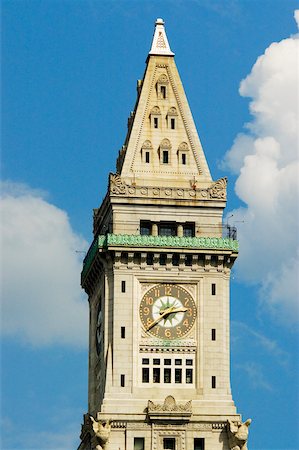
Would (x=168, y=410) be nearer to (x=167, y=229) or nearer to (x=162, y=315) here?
→ (x=162, y=315)

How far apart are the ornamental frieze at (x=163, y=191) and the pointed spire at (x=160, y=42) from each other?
12.2 m

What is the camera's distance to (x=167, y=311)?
5782 inches

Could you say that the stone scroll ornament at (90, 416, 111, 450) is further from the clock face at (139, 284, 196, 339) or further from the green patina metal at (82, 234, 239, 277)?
the green patina metal at (82, 234, 239, 277)

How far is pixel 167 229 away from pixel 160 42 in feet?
54.8

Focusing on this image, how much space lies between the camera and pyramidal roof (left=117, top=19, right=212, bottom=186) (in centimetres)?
15150

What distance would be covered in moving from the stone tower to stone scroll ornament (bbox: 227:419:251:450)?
0.20 metres

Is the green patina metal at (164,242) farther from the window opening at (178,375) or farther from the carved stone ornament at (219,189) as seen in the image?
the window opening at (178,375)

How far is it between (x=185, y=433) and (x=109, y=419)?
5750 mm

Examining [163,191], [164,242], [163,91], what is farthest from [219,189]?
[163,91]

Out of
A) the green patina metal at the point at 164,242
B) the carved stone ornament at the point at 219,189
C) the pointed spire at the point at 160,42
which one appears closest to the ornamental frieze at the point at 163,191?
the carved stone ornament at the point at 219,189

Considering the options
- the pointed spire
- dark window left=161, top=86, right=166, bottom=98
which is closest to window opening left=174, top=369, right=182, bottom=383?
dark window left=161, top=86, right=166, bottom=98

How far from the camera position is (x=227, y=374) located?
146m

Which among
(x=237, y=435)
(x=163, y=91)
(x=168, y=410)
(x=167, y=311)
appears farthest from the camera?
(x=163, y=91)

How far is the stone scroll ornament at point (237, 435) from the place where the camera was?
470 feet
